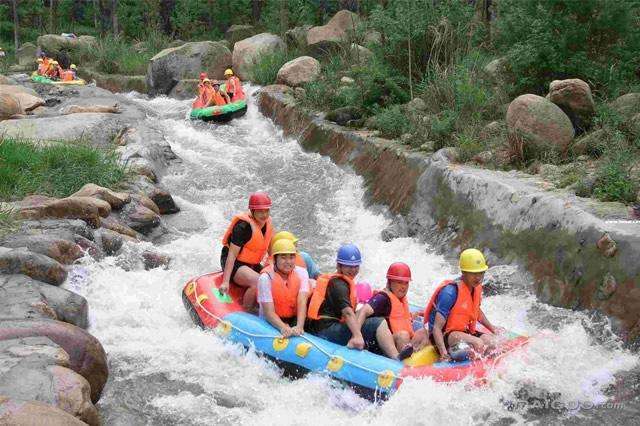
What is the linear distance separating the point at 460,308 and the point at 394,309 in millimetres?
497

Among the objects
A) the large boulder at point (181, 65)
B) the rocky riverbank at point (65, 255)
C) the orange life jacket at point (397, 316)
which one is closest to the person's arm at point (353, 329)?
the orange life jacket at point (397, 316)

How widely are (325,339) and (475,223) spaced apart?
310 cm

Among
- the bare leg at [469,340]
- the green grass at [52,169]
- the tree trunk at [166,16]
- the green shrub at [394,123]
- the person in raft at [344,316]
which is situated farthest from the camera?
the tree trunk at [166,16]

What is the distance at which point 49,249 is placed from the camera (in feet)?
23.6

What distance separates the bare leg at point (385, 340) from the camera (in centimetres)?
543

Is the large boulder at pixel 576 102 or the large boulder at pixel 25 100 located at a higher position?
the large boulder at pixel 576 102

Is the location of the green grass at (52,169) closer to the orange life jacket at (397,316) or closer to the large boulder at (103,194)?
the large boulder at (103,194)

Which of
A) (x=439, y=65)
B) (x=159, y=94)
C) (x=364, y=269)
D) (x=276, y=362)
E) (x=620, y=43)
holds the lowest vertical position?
(x=159, y=94)

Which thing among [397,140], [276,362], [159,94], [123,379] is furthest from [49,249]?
[159,94]

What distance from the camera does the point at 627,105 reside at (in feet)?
30.1

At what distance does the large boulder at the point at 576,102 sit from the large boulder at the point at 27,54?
25888 mm

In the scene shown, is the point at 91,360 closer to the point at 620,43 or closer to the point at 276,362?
the point at 276,362

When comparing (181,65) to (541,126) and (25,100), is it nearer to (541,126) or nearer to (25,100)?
(25,100)

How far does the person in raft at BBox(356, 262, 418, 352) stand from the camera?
18.2 ft
